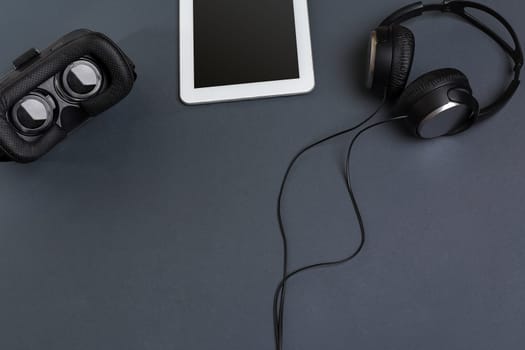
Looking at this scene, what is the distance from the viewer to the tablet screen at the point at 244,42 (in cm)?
72

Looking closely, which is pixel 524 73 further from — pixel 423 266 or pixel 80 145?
pixel 80 145

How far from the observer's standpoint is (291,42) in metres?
0.72

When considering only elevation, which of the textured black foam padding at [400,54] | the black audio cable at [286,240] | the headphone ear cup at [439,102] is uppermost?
the textured black foam padding at [400,54]

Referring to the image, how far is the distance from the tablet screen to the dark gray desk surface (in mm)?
43

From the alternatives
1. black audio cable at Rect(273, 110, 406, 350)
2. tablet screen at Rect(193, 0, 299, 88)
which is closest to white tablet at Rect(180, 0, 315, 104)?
tablet screen at Rect(193, 0, 299, 88)

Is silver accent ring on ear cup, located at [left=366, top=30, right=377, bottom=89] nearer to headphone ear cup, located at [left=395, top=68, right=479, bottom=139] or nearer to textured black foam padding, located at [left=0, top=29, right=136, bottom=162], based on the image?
headphone ear cup, located at [left=395, top=68, right=479, bottom=139]

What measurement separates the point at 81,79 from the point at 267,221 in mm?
332

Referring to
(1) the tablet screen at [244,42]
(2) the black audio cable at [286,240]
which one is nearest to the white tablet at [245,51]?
(1) the tablet screen at [244,42]

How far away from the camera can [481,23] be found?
702 millimetres

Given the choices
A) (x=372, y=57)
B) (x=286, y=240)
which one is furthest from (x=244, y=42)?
(x=286, y=240)

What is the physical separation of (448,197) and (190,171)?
377 millimetres

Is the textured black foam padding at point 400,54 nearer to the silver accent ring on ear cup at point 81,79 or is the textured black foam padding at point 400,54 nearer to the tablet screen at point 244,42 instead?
the tablet screen at point 244,42

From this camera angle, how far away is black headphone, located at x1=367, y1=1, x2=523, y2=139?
59 centimetres

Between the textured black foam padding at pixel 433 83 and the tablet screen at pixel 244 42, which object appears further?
the tablet screen at pixel 244 42
